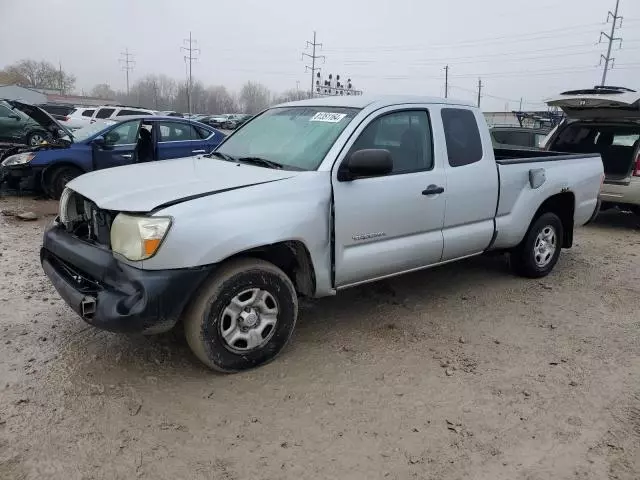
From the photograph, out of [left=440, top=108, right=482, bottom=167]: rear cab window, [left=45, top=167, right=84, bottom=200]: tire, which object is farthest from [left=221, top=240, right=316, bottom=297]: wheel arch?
[left=45, top=167, right=84, bottom=200]: tire

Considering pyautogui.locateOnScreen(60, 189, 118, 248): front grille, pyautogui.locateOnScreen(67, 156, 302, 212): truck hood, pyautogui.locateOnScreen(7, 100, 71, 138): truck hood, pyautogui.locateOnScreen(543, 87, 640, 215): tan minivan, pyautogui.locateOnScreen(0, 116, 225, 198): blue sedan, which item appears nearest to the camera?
pyautogui.locateOnScreen(67, 156, 302, 212): truck hood

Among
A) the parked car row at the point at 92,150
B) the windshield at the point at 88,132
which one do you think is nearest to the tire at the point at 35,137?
the parked car row at the point at 92,150

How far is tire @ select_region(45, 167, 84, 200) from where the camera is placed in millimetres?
Answer: 9125

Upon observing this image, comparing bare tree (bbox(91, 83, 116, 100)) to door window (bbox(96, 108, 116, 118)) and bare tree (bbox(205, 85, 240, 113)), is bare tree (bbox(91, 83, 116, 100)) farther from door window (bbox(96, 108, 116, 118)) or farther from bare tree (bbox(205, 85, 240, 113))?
door window (bbox(96, 108, 116, 118))

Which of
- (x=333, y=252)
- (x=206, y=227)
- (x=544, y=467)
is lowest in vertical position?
(x=544, y=467)

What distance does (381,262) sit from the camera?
13.3ft

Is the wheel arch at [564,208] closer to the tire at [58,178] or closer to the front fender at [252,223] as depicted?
the front fender at [252,223]

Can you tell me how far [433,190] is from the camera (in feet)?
14.1

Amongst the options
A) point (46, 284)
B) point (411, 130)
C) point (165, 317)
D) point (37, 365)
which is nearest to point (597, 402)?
point (411, 130)

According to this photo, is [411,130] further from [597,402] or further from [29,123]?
[29,123]

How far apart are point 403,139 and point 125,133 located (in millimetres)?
6664

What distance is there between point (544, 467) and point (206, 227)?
7.29ft

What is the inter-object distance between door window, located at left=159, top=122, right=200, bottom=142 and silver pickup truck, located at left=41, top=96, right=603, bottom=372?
507 cm

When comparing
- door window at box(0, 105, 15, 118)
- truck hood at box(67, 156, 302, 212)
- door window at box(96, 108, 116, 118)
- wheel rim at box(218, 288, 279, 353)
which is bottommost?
wheel rim at box(218, 288, 279, 353)
